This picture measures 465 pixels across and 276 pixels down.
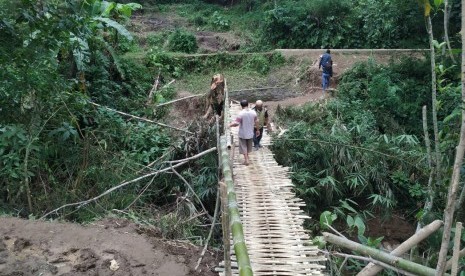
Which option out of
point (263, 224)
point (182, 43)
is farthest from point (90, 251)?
point (182, 43)

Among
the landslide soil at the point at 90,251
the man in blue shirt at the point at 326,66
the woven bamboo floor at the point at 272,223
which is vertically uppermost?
the man in blue shirt at the point at 326,66

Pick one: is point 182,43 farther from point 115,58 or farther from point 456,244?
point 456,244

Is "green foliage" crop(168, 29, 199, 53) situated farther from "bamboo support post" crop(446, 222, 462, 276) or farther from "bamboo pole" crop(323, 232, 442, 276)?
"bamboo support post" crop(446, 222, 462, 276)

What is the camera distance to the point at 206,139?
26.7 ft

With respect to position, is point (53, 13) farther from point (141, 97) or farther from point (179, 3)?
point (179, 3)

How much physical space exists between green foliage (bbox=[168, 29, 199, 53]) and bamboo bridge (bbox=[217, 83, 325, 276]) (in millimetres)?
10533

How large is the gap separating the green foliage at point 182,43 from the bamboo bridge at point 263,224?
34.6 feet

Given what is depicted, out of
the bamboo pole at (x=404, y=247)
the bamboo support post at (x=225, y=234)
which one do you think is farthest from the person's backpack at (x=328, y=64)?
the bamboo pole at (x=404, y=247)

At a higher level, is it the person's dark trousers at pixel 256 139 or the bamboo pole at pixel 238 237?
the bamboo pole at pixel 238 237

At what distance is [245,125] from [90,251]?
2661mm

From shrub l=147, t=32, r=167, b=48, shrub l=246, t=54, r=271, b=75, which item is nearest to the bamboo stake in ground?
shrub l=246, t=54, r=271, b=75

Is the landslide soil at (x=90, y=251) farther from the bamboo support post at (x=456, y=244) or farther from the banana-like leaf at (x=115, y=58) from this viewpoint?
the banana-like leaf at (x=115, y=58)

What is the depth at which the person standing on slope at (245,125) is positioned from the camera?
6648 mm

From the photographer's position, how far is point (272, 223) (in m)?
5.29
